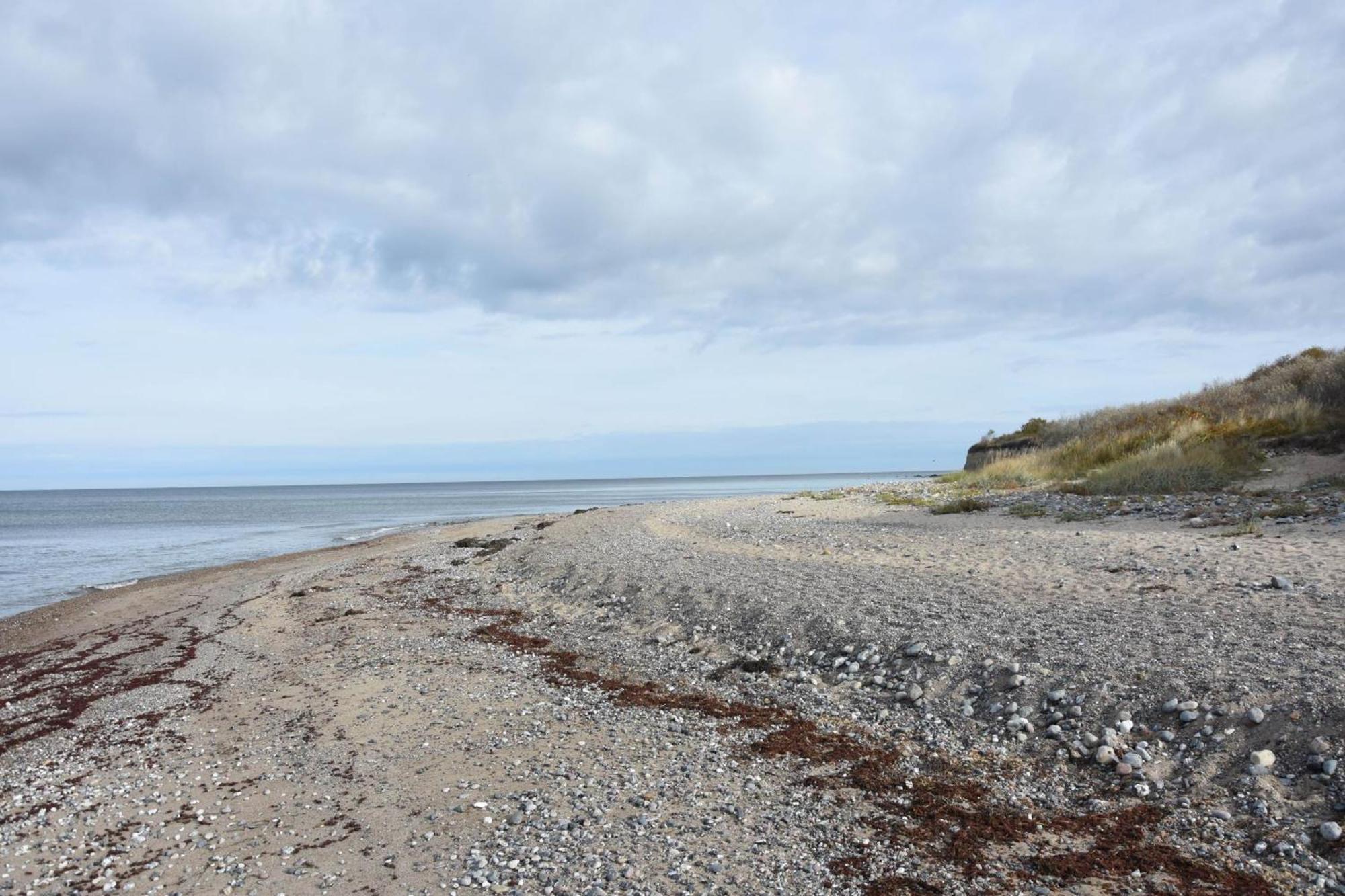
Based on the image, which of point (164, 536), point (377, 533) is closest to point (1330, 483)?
point (377, 533)

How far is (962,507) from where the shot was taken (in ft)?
68.6

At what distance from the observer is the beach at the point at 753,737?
539 centimetres

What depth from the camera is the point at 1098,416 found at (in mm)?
35531

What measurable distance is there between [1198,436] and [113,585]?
110 feet

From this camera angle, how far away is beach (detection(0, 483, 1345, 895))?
5.39 metres

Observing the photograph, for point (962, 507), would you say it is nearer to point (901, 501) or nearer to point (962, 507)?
point (962, 507)

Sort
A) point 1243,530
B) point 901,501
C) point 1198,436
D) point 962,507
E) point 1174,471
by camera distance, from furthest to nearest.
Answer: point 901,501, point 1198,436, point 962,507, point 1174,471, point 1243,530

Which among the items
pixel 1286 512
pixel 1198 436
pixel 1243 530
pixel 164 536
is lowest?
pixel 164 536

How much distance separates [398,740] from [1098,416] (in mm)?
35895

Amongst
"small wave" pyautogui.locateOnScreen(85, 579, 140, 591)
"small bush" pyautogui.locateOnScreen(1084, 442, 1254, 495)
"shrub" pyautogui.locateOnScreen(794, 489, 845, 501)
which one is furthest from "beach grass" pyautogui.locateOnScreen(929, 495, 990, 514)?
A: "small wave" pyautogui.locateOnScreen(85, 579, 140, 591)

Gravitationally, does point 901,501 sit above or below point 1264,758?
above

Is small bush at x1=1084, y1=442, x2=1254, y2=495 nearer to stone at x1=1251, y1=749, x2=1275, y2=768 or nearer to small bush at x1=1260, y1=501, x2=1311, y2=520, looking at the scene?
small bush at x1=1260, y1=501, x2=1311, y2=520

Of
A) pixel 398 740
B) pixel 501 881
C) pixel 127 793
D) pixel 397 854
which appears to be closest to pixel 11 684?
pixel 127 793

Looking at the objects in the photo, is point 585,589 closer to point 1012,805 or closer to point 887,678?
point 887,678
